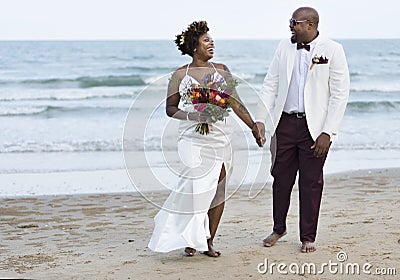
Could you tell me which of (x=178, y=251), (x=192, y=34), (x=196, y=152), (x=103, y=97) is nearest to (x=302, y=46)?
(x=192, y=34)

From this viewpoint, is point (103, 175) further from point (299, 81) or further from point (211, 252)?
point (299, 81)

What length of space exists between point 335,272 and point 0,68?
30746 mm

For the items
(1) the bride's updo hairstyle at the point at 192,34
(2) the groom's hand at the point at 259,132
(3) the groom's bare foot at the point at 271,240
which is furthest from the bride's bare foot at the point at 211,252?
(1) the bride's updo hairstyle at the point at 192,34

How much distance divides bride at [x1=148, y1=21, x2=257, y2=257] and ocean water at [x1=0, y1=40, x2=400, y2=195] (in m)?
1.14

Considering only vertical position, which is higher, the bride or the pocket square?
the pocket square

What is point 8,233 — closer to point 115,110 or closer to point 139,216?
point 139,216

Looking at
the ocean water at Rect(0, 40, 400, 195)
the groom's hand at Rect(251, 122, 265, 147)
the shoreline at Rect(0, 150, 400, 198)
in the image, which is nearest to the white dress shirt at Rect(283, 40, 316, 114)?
the groom's hand at Rect(251, 122, 265, 147)

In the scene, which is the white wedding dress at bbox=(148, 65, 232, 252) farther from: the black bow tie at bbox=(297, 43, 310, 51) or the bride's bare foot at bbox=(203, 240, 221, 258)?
the black bow tie at bbox=(297, 43, 310, 51)

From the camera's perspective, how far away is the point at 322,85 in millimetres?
5320

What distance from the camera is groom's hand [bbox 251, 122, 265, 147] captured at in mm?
5413

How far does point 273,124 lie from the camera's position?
555 centimetres

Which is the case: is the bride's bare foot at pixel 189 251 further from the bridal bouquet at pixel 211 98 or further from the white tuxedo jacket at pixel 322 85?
the white tuxedo jacket at pixel 322 85

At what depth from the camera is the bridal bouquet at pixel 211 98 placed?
5262mm

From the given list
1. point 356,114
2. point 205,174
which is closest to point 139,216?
point 205,174
